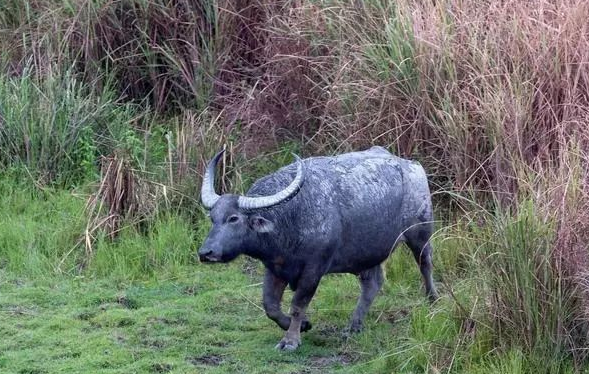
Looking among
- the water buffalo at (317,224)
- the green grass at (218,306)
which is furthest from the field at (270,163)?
the water buffalo at (317,224)

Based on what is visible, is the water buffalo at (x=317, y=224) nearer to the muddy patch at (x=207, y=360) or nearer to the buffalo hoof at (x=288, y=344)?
the buffalo hoof at (x=288, y=344)

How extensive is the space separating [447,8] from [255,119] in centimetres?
207

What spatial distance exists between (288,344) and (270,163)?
10.5 ft

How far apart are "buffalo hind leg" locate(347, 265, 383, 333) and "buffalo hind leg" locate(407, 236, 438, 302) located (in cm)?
28

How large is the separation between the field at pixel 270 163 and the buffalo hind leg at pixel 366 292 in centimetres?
13

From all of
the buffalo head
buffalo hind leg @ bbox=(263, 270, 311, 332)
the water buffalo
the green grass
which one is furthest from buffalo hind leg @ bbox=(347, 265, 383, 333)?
the buffalo head

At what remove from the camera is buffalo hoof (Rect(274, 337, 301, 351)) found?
7.81m

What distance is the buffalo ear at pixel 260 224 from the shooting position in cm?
778

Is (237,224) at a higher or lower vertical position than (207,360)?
higher

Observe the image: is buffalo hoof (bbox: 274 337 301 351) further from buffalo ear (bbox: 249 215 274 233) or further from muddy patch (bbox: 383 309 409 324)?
muddy patch (bbox: 383 309 409 324)

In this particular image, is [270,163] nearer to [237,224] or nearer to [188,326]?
[188,326]

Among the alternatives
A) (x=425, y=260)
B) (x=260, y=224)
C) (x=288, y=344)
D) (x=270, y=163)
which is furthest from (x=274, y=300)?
(x=270, y=163)

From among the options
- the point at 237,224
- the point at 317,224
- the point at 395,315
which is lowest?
the point at 395,315

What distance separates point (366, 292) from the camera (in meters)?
8.41
